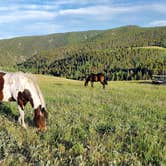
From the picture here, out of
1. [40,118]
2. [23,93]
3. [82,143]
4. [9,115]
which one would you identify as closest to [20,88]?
[23,93]

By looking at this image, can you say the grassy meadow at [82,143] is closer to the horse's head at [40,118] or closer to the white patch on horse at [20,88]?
the horse's head at [40,118]

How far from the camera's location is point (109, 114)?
43.3ft

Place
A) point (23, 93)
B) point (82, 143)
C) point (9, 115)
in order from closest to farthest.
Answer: point (82, 143) < point (23, 93) < point (9, 115)

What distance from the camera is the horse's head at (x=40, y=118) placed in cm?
1029

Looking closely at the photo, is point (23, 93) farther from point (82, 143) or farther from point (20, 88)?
point (82, 143)

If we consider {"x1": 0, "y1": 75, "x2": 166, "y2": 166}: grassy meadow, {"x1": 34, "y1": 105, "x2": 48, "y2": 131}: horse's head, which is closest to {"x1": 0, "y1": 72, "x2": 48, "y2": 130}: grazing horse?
{"x1": 34, "y1": 105, "x2": 48, "y2": 131}: horse's head

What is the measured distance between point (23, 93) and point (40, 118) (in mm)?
1395

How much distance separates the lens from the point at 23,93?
448 inches

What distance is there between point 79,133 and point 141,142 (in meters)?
1.96

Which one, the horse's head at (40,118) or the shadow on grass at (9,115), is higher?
the horse's head at (40,118)

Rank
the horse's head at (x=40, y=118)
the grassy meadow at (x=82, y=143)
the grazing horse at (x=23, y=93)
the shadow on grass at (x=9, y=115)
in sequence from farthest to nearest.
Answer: the shadow on grass at (x=9, y=115) < the grazing horse at (x=23, y=93) < the horse's head at (x=40, y=118) < the grassy meadow at (x=82, y=143)

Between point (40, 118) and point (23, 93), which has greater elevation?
point (23, 93)

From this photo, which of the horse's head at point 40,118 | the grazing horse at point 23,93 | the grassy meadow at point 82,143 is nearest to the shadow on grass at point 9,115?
the grassy meadow at point 82,143

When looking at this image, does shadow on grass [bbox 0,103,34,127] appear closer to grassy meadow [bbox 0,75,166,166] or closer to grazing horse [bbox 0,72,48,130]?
grassy meadow [bbox 0,75,166,166]
